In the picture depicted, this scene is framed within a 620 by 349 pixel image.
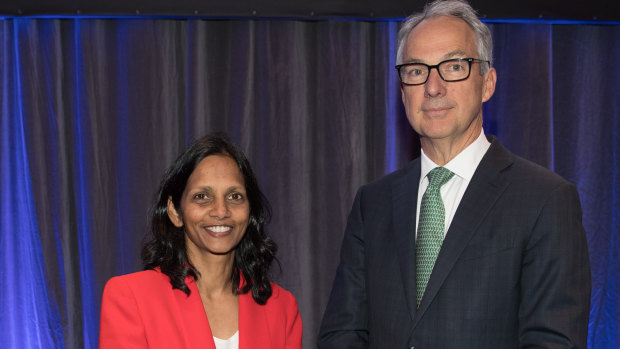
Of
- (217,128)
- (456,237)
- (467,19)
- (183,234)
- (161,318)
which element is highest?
(467,19)

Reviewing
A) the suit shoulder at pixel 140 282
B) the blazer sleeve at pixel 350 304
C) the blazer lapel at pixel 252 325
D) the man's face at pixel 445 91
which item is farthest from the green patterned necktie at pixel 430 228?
the suit shoulder at pixel 140 282

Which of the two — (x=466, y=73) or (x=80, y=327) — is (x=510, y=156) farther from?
(x=80, y=327)

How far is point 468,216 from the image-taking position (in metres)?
1.39

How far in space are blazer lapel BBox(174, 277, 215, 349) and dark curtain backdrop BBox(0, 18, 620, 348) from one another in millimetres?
1290

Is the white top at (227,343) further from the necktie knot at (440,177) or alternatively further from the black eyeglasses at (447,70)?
the black eyeglasses at (447,70)

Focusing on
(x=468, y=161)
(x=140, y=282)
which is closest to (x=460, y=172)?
(x=468, y=161)

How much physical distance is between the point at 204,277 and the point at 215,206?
0.90 ft

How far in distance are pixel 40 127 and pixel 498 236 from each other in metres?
2.66

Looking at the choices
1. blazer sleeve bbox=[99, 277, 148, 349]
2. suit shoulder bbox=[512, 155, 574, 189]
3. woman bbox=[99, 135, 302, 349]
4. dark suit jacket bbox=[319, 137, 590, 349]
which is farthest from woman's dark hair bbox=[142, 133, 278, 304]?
suit shoulder bbox=[512, 155, 574, 189]

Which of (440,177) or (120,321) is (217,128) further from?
(440,177)

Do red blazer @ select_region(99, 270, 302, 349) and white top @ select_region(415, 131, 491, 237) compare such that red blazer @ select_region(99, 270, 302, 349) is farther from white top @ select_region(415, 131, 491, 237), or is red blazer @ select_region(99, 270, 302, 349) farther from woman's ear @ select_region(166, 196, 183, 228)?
white top @ select_region(415, 131, 491, 237)

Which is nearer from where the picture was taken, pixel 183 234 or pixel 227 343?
pixel 227 343

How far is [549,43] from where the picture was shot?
10.6 feet

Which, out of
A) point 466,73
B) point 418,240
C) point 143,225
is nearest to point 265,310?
point 418,240
